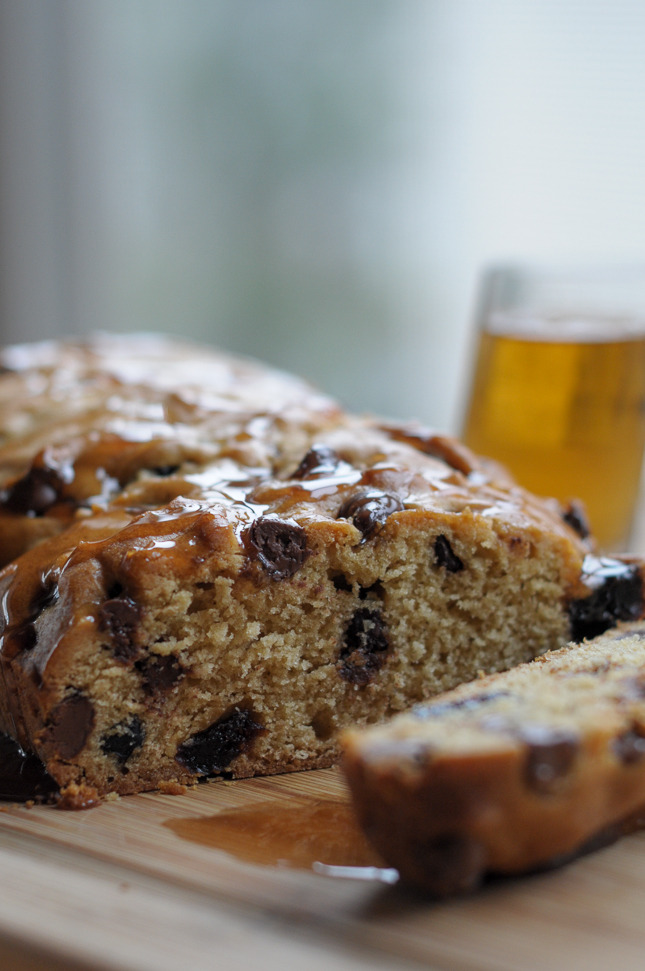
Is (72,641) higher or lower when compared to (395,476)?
lower

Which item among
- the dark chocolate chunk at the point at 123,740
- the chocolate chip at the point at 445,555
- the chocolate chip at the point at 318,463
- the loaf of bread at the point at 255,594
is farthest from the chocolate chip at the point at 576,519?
the dark chocolate chunk at the point at 123,740

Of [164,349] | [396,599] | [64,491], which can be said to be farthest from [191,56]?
[396,599]

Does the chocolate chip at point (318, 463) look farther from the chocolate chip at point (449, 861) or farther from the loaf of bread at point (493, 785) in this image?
the chocolate chip at point (449, 861)

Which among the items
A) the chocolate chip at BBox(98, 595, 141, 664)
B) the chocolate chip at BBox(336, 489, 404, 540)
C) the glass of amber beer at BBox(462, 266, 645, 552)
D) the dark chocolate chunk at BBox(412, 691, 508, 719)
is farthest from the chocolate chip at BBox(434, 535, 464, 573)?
the glass of amber beer at BBox(462, 266, 645, 552)

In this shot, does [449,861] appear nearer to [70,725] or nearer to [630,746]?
[630,746]

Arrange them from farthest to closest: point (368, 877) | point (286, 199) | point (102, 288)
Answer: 1. point (102, 288)
2. point (286, 199)
3. point (368, 877)

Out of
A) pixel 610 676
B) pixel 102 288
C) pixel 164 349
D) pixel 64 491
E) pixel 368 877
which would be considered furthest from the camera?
pixel 102 288

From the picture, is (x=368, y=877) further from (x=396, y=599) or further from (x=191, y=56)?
(x=191, y=56)

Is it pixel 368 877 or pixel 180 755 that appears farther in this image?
pixel 180 755
